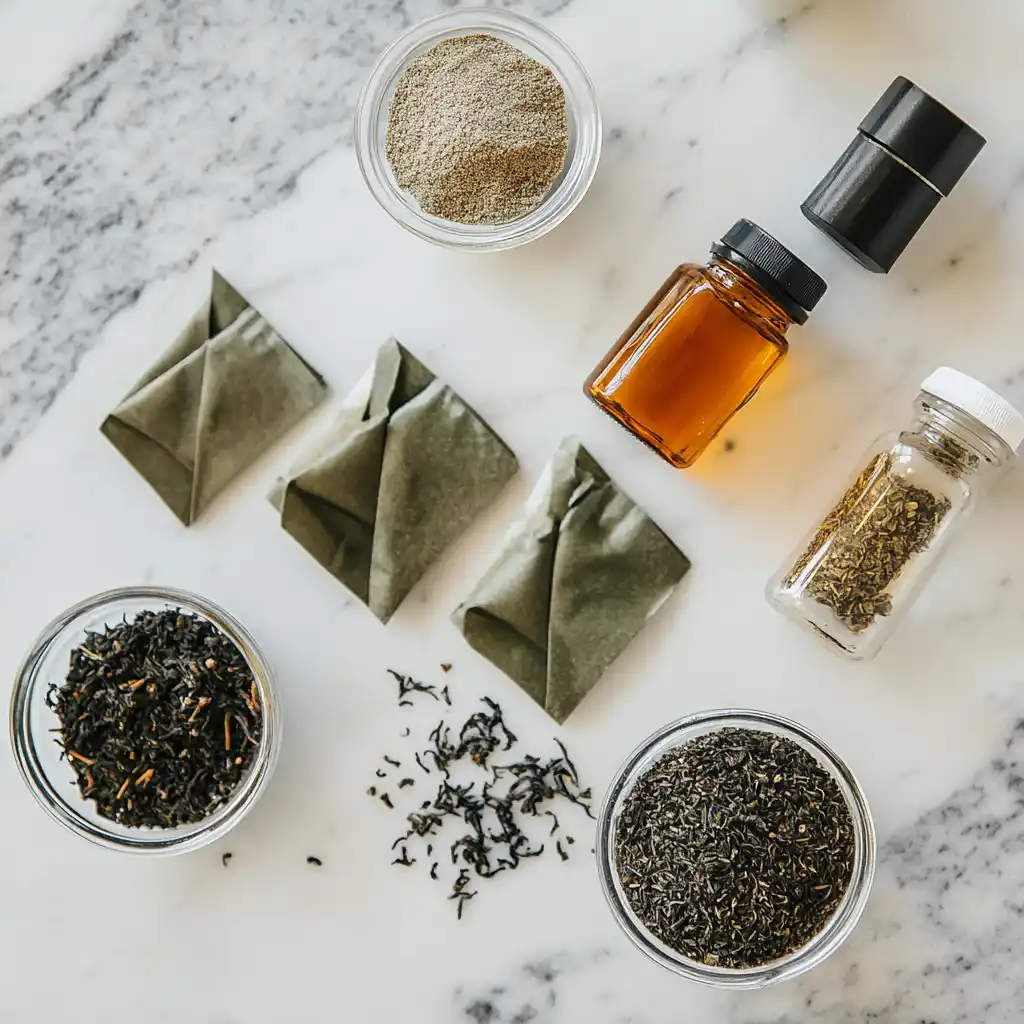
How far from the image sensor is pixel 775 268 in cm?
116

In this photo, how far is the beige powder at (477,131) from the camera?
48.6 inches

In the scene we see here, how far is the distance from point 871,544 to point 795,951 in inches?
18.7

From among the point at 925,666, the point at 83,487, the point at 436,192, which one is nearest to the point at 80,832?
the point at 83,487

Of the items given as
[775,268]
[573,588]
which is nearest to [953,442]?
[775,268]

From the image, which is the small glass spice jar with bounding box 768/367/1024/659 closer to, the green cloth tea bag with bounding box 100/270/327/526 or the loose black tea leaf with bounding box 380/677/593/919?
the loose black tea leaf with bounding box 380/677/593/919

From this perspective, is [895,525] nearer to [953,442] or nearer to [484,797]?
[953,442]

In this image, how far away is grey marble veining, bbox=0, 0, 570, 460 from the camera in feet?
4.33

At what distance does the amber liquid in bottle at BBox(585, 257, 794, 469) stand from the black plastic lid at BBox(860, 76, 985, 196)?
0.22 metres

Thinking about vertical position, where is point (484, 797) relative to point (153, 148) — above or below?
below

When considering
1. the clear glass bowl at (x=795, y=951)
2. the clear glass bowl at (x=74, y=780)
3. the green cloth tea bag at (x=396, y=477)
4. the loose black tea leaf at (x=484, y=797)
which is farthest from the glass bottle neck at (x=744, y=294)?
the clear glass bowl at (x=74, y=780)

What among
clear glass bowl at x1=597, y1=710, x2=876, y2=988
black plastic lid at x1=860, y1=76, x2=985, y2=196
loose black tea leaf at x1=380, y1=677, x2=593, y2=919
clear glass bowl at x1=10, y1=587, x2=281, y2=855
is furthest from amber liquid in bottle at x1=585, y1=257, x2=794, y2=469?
clear glass bowl at x1=10, y1=587, x2=281, y2=855

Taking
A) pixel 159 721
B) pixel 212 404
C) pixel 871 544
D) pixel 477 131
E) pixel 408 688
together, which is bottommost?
pixel 159 721

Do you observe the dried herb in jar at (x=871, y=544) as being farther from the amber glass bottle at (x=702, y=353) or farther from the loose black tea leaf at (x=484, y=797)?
the loose black tea leaf at (x=484, y=797)

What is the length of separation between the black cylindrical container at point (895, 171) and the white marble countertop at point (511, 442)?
0.09 meters
